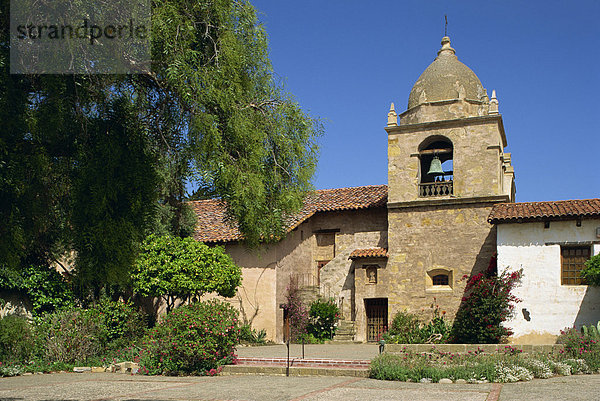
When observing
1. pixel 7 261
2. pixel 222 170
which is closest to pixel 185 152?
pixel 222 170

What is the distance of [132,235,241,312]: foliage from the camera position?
63.6 ft

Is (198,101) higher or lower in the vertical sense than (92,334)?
higher

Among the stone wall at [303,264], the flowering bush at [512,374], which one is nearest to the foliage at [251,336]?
the stone wall at [303,264]

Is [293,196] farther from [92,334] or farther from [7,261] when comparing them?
[92,334]

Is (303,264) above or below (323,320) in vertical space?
above

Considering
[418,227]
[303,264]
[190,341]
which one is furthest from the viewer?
[303,264]

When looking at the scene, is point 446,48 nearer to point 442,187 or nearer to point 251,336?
point 442,187

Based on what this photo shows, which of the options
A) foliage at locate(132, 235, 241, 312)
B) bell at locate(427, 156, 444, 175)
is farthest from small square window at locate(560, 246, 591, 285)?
foliage at locate(132, 235, 241, 312)

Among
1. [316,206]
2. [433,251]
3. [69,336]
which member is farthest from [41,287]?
[433,251]

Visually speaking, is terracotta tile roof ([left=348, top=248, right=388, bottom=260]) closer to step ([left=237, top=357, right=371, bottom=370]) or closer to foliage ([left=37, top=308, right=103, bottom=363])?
step ([left=237, top=357, right=371, bottom=370])

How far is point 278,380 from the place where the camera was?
1404 cm

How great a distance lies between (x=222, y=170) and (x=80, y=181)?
1.35m

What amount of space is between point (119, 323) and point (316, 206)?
12.1 metres

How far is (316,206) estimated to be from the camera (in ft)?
92.7
